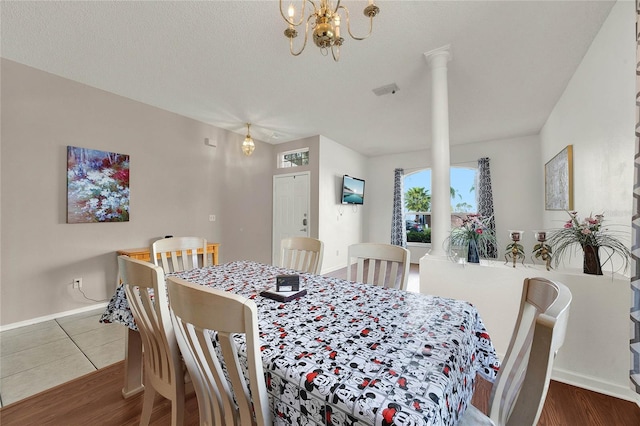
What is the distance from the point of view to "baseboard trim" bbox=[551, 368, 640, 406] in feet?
5.27

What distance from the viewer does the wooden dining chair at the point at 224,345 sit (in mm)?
665

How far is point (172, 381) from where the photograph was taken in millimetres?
1089

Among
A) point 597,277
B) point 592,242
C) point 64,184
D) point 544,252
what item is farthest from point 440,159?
point 64,184

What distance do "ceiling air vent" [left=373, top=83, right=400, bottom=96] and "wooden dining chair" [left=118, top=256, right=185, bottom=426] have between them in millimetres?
2980

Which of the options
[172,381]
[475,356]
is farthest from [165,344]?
[475,356]

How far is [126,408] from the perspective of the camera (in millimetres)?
1583

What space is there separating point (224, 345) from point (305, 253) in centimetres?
148

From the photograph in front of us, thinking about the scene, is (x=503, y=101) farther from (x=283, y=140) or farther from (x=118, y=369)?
(x=118, y=369)

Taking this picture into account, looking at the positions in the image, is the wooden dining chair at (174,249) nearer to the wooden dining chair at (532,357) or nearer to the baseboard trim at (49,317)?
the baseboard trim at (49,317)

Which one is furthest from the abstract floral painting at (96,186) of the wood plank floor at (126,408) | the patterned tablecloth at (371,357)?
the patterned tablecloth at (371,357)

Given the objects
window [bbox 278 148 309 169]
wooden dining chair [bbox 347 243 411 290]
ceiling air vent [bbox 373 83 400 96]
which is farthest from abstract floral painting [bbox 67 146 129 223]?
ceiling air vent [bbox 373 83 400 96]

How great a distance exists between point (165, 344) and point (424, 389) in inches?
40.1

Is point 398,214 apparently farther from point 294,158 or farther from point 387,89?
point 387,89

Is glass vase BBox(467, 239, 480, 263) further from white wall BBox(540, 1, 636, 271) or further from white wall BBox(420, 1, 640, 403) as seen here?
white wall BBox(540, 1, 636, 271)
